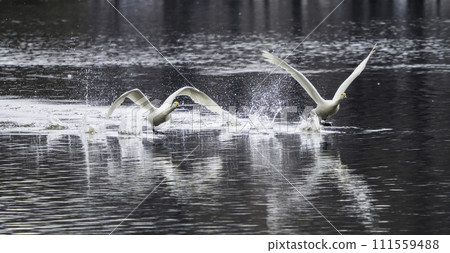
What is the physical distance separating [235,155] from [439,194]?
551cm

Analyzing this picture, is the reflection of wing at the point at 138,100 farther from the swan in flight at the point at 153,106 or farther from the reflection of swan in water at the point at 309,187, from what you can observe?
the reflection of swan in water at the point at 309,187

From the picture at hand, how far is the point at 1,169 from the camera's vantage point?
24172 mm

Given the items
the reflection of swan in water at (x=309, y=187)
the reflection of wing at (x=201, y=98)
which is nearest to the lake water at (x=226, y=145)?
the reflection of swan in water at (x=309, y=187)

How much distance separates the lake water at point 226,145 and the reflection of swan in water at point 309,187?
36 mm

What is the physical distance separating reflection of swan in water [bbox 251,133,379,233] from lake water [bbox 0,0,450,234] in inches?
1.4

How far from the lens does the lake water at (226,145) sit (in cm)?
2003

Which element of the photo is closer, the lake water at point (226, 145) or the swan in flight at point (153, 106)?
the lake water at point (226, 145)

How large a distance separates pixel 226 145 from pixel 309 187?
495 centimetres

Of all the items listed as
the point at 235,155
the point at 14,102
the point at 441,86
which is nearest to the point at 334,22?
the point at 441,86

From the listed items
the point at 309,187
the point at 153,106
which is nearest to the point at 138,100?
the point at 153,106

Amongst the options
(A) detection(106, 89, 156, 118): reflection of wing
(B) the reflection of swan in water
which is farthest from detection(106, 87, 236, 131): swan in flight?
(B) the reflection of swan in water

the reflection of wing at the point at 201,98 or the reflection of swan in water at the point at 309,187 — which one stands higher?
the reflection of wing at the point at 201,98

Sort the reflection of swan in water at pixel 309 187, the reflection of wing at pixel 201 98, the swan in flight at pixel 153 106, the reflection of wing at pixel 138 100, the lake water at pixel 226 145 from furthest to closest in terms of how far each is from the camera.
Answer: the reflection of wing at pixel 201 98 < the reflection of wing at pixel 138 100 < the swan in flight at pixel 153 106 < the lake water at pixel 226 145 < the reflection of swan in water at pixel 309 187

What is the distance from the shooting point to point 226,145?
26.8 m
